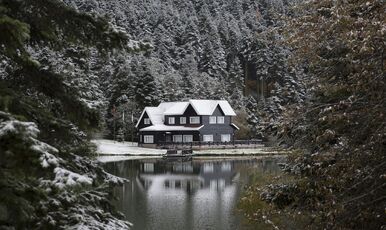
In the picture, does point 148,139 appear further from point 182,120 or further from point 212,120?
point 212,120

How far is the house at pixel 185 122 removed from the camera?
2470 inches

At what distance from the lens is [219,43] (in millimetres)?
96375

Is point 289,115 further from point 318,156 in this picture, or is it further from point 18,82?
point 18,82

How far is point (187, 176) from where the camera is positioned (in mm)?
37438

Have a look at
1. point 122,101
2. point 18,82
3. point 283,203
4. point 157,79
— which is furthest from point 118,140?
point 18,82

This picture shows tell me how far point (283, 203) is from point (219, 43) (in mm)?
87024

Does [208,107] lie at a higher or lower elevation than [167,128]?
higher

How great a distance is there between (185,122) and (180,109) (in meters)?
2.02

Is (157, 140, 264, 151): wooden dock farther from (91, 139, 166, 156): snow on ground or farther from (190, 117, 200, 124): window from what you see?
(190, 117, 200, 124): window

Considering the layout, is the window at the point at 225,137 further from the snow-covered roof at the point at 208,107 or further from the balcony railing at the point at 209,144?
the snow-covered roof at the point at 208,107

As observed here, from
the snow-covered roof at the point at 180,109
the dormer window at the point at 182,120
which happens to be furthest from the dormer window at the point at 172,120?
the snow-covered roof at the point at 180,109

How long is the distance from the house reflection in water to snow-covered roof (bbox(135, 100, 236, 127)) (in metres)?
16.5

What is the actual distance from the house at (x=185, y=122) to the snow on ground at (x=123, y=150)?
11.0 feet

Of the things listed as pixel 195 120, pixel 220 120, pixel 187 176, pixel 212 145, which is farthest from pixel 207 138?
pixel 187 176
